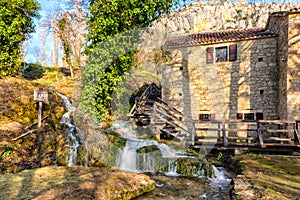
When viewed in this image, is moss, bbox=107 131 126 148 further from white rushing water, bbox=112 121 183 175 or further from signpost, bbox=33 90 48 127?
signpost, bbox=33 90 48 127

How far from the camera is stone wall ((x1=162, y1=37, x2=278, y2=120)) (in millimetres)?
12391

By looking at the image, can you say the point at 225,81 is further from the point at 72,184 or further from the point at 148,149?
the point at 72,184

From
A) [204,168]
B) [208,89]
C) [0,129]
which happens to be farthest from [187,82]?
[0,129]

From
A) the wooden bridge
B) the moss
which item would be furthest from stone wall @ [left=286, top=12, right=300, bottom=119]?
the moss

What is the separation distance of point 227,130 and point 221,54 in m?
5.80

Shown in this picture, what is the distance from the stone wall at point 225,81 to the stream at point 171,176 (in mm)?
4895

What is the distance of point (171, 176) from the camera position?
25.7ft

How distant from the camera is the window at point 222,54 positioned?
13.2 meters

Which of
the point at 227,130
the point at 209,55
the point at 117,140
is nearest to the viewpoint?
the point at 117,140

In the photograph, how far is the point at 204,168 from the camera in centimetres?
798

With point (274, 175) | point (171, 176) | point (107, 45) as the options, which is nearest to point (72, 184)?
point (171, 176)

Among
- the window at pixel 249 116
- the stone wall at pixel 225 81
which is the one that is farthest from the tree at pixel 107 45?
the window at pixel 249 116

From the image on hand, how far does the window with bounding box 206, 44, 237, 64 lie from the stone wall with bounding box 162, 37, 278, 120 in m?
0.22

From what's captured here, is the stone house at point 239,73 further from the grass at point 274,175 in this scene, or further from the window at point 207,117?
the grass at point 274,175
